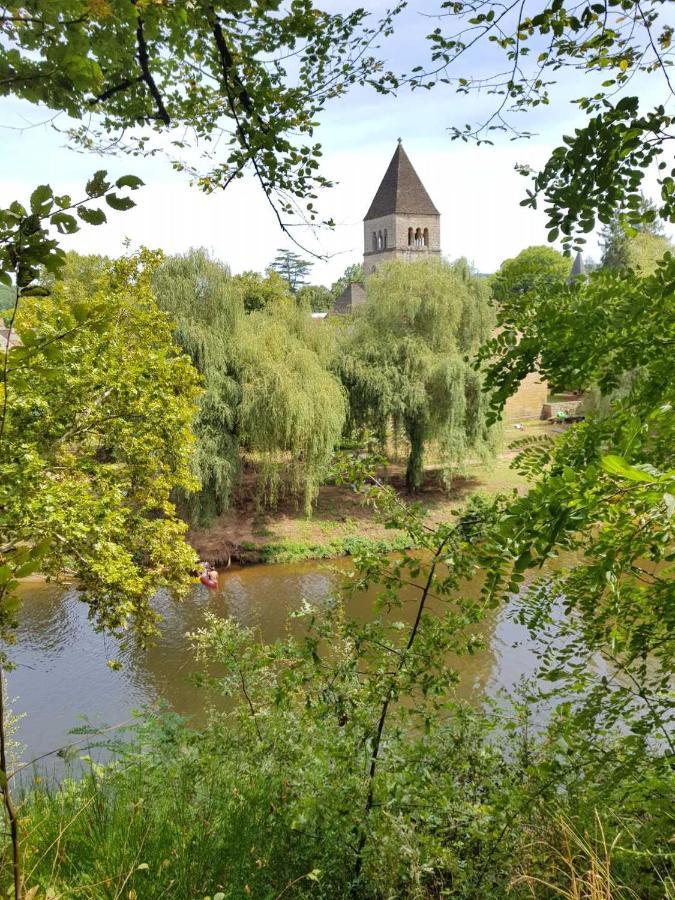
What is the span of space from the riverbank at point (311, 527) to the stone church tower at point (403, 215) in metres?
17.8

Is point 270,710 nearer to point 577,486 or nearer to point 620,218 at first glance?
point 577,486

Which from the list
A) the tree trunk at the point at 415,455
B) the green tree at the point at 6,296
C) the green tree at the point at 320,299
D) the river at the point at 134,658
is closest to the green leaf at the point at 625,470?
the green tree at the point at 6,296

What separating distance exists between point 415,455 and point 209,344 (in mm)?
6549

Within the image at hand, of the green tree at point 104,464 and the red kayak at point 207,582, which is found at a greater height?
the green tree at point 104,464

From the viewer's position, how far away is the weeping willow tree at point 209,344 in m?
12.9

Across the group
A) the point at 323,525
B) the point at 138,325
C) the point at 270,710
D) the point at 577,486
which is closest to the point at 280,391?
the point at 323,525

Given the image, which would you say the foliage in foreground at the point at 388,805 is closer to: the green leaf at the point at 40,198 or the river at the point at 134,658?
the green leaf at the point at 40,198

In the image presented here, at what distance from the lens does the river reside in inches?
332

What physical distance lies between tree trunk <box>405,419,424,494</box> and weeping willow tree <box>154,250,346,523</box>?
8.08 feet

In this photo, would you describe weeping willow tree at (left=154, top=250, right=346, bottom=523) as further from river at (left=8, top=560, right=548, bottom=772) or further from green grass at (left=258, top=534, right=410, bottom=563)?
river at (left=8, top=560, right=548, bottom=772)

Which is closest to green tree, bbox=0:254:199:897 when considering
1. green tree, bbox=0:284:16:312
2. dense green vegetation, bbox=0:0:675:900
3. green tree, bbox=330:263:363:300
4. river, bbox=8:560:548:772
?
river, bbox=8:560:548:772

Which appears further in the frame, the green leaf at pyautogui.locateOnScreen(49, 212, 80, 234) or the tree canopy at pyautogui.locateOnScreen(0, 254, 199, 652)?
the tree canopy at pyautogui.locateOnScreen(0, 254, 199, 652)

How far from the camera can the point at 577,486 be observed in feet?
4.88

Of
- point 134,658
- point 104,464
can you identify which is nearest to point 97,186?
point 104,464
